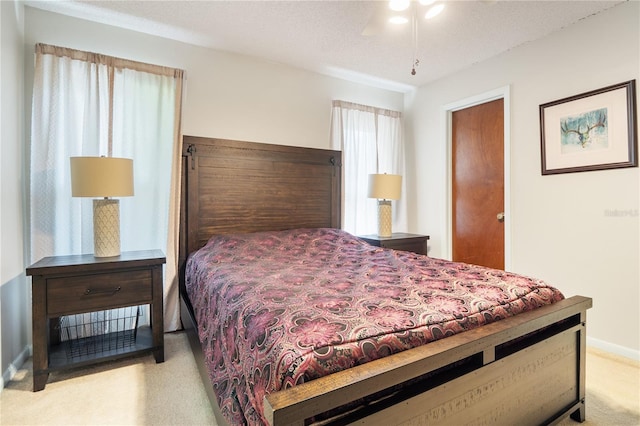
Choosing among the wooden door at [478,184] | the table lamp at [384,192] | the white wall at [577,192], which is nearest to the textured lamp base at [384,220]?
the table lamp at [384,192]

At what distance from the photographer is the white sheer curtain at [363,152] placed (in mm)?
3629

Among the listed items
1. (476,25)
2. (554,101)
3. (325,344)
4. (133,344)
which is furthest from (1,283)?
(554,101)

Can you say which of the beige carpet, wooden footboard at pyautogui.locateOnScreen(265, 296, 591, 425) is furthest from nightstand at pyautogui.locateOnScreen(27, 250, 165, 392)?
wooden footboard at pyautogui.locateOnScreen(265, 296, 591, 425)

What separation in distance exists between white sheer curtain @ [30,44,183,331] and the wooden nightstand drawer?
A: 526 millimetres

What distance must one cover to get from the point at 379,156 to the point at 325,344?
317 cm

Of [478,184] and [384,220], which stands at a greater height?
[478,184]

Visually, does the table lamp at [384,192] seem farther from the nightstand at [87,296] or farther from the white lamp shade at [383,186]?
the nightstand at [87,296]

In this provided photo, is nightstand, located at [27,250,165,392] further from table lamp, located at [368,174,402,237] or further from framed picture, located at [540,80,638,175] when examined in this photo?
framed picture, located at [540,80,638,175]

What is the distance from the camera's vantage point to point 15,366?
209cm

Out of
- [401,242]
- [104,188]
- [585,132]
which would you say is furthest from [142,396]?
[585,132]

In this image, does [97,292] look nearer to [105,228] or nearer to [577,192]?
[105,228]

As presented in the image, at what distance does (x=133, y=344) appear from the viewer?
227 cm

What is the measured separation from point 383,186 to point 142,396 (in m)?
2.67

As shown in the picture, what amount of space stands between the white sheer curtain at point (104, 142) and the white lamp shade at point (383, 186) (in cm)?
191
